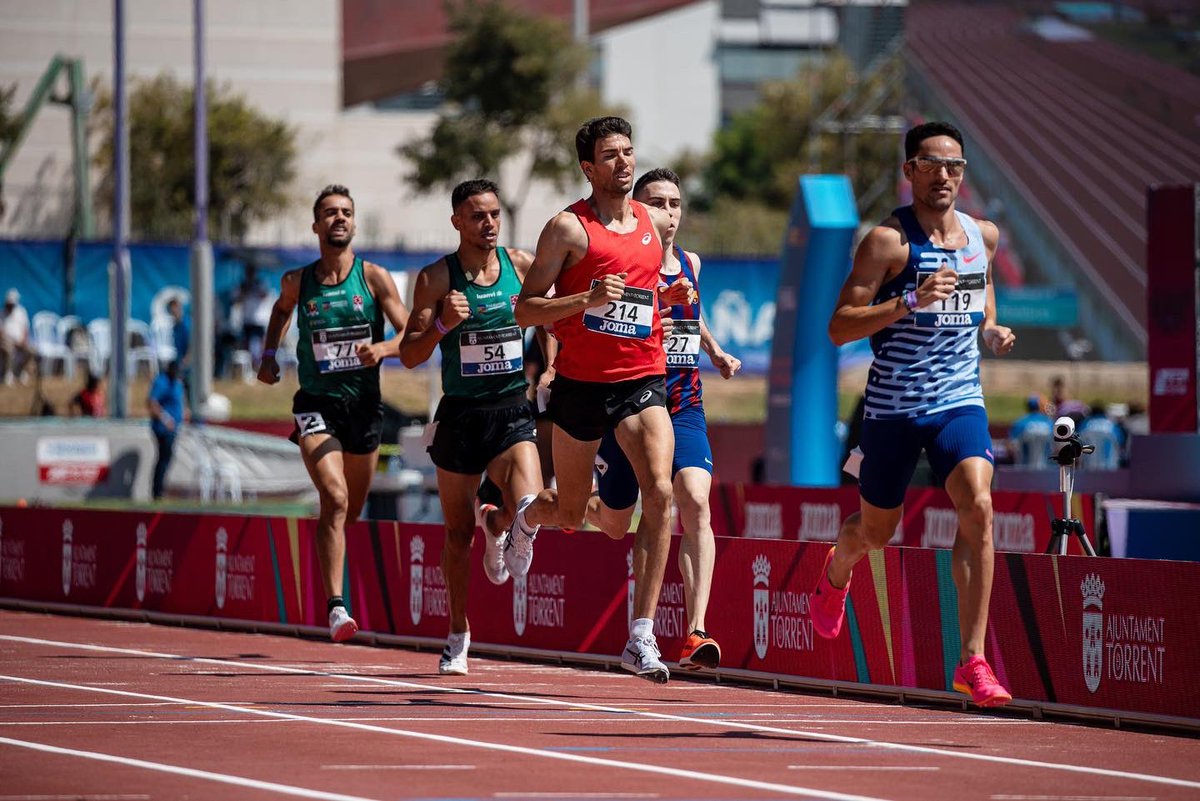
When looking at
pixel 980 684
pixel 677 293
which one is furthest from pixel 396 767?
pixel 677 293

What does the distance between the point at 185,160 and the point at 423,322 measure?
50686mm

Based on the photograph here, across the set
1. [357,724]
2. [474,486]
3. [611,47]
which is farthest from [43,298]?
[611,47]

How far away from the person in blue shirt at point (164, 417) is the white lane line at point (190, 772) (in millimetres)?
19673

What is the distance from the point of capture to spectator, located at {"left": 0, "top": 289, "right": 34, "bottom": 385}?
35219 millimetres

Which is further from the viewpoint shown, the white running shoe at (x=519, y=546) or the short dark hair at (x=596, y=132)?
the white running shoe at (x=519, y=546)

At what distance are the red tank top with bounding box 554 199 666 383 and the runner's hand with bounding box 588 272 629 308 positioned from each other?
25 centimetres

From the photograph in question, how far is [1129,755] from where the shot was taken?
849cm

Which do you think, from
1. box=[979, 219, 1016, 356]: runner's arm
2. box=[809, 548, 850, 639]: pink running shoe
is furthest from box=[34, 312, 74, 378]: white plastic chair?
box=[979, 219, 1016, 356]: runner's arm

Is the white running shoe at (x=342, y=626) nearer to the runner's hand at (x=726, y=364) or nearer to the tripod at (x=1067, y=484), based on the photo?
the runner's hand at (x=726, y=364)

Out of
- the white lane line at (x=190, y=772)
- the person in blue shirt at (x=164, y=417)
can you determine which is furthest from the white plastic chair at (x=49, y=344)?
the white lane line at (x=190, y=772)

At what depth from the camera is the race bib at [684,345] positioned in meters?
11.2

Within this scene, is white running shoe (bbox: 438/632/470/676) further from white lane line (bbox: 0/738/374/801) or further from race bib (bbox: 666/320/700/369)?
white lane line (bbox: 0/738/374/801)

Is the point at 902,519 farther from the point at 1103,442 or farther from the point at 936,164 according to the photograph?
the point at 936,164

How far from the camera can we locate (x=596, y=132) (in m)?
9.69
